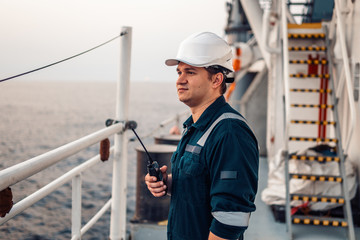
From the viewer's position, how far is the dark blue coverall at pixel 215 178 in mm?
1445

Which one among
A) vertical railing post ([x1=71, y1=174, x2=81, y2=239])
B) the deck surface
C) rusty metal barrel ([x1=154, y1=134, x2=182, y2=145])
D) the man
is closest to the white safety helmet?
the man

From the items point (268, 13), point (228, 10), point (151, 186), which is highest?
point (228, 10)

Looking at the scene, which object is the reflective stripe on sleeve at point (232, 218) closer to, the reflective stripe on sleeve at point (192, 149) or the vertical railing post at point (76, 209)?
the reflective stripe on sleeve at point (192, 149)

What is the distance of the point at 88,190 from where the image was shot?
62.3 feet

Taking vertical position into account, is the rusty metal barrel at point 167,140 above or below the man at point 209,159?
below

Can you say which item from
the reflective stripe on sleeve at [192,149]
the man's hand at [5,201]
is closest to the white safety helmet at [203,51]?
the reflective stripe on sleeve at [192,149]

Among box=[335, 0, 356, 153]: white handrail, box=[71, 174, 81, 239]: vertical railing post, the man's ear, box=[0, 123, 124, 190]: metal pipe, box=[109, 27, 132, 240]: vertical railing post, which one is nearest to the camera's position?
box=[0, 123, 124, 190]: metal pipe

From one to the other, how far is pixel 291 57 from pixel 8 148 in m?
31.0

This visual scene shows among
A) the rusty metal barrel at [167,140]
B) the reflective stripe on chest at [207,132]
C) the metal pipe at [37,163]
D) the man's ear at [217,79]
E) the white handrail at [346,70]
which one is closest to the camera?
the metal pipe at [37,163]

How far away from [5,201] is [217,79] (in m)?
1.00

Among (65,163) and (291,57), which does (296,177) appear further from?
(65,163)

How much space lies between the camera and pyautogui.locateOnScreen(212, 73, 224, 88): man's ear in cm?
168

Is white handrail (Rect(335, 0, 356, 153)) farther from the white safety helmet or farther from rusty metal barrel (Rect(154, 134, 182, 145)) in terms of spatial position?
the white safety helmet

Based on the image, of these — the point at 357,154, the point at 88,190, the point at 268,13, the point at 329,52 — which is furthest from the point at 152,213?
the point at 88,190
